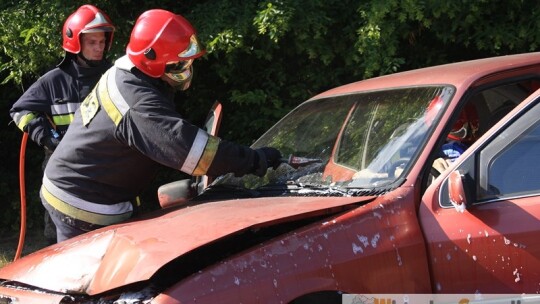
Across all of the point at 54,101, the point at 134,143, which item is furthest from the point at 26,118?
the point at 134,143

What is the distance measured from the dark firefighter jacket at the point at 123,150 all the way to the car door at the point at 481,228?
3.01 feet

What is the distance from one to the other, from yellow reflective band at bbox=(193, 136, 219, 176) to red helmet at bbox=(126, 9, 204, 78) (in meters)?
0.52

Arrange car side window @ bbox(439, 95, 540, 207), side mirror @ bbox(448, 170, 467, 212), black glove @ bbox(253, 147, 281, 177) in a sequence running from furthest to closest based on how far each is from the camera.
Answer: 1. black glove @ bbox(253, 147, 281, 177)
2. car side window @ bbox(439, 95, 540, 207)
3. side mirror @ bbox(448, 170, 467, 212)

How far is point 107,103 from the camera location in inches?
135

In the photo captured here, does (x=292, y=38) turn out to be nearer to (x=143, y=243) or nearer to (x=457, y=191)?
(x=457, y=191)

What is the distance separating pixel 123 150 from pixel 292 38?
312cm

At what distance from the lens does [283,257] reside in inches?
102

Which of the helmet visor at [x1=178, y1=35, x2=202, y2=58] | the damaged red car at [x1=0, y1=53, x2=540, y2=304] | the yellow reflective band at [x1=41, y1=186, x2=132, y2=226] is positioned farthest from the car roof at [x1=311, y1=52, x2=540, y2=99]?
the yellow reflective band at [x1=41, y1=186, x2=132, y2=226]

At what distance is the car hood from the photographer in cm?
257

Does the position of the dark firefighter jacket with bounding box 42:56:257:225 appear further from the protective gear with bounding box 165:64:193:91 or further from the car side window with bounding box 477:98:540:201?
the car side window with bounding box 477:98:540:201

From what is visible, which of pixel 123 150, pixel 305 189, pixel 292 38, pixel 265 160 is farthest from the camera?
pixel 292 38

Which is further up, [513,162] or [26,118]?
[513,162]

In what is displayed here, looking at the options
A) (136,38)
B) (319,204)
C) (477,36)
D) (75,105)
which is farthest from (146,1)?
(319,204)

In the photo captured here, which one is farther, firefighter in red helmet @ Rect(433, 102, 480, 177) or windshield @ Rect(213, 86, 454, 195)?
firefighter in red helmet @ Rect(433, 102, 480, 177)
